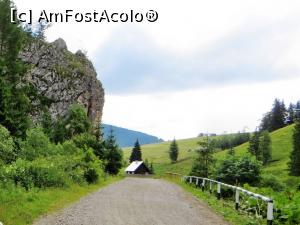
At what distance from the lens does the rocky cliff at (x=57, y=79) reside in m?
79.1

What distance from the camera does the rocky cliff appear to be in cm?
7906

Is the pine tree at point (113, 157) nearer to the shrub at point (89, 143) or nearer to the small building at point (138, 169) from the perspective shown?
the shrub at point (89, 143)

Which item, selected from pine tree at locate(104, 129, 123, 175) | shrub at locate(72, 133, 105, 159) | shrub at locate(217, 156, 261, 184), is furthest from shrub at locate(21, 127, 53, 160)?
pine tree at locate(104, 129, 123, 175)

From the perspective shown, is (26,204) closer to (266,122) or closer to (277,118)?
(277,118)

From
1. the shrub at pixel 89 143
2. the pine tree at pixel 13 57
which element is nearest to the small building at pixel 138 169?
the pine tree at pixel 13 57

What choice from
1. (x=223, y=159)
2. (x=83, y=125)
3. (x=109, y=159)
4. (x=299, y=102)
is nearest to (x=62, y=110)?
(x=83, y=125)

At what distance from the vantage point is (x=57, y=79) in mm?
81688

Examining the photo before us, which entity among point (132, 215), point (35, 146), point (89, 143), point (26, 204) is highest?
point (89, 143)

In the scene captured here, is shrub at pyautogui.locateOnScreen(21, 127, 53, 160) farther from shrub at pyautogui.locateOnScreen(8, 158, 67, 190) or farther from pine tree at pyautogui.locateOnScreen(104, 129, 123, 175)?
pine tree at pyautogui.locateOnScreen(104, 129, 123, 175)

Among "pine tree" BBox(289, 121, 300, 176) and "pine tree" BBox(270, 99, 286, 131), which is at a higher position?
"pine tree" BBox(270, 99, 286, 131)

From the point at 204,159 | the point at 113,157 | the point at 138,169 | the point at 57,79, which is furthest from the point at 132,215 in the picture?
the point at 138,169

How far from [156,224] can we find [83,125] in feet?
215

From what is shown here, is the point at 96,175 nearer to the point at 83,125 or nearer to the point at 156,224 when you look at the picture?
the point at 156,224

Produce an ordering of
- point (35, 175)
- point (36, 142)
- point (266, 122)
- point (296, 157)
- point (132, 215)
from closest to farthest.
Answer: point (132, 215), point (35, 175), point (36, 142), point (296, 157), point (266, 122)
